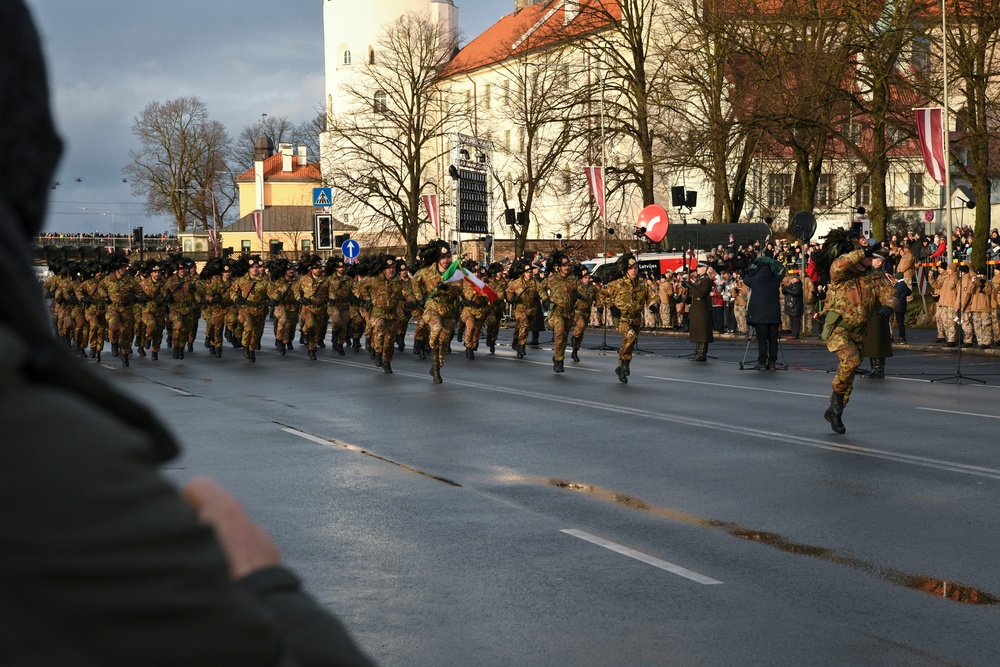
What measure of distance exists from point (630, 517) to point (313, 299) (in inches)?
835

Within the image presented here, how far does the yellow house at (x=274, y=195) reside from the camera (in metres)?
124

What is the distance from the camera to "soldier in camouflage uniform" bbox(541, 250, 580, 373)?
23.5 m

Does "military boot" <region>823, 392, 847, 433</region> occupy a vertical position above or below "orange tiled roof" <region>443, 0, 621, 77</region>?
below

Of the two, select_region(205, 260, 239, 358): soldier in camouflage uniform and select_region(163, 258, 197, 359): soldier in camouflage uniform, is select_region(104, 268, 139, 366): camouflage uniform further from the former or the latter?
select_region(205, 260, 239, 358): soldier in camouflage uniform

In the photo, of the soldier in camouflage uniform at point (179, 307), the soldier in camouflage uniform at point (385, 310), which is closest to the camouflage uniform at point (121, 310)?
the soldier in camouflage uniform at point (179, 307)

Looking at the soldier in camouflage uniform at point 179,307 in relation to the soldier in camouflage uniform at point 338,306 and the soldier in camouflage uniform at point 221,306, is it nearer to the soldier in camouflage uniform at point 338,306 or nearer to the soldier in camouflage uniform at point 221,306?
the soldier in camouflage uniform at point 221,306

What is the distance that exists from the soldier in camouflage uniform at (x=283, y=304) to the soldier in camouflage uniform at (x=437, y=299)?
7739mm

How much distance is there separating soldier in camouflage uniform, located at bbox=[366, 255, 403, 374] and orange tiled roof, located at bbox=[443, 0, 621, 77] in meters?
24.7

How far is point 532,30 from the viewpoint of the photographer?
62.7m

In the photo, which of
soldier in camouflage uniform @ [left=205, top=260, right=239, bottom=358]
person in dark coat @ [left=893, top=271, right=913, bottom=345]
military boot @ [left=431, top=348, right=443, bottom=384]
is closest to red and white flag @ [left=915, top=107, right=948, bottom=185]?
person in dark coat @ [left=893, top=271, right=913, bottom=345]

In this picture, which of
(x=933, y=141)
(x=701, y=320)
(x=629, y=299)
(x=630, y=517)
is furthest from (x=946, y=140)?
(x=630, y=517)

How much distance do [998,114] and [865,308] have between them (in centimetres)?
2311

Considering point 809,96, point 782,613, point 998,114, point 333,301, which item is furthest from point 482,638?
point 998,114

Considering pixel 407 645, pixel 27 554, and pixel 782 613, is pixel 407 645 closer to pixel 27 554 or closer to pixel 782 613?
pixel 782 613
